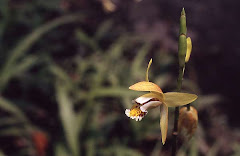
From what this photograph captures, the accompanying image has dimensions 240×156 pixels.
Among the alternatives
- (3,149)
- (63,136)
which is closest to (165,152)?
(63,136)

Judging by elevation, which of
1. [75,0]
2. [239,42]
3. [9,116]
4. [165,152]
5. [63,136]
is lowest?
[165,152]

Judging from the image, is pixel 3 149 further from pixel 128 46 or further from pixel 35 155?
pixel 128 46

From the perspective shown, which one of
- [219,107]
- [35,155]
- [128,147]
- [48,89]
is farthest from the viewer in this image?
[219,107]

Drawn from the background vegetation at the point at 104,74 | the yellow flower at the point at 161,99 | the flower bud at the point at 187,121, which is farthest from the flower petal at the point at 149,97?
the background vegetation at the point at 104,74

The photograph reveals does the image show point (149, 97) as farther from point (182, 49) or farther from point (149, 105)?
point (182, 49)

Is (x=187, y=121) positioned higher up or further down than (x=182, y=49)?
further down

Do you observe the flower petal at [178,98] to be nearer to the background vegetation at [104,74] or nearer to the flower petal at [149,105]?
the flower petal at [149,105]

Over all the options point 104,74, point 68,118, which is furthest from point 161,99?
point 104,74
